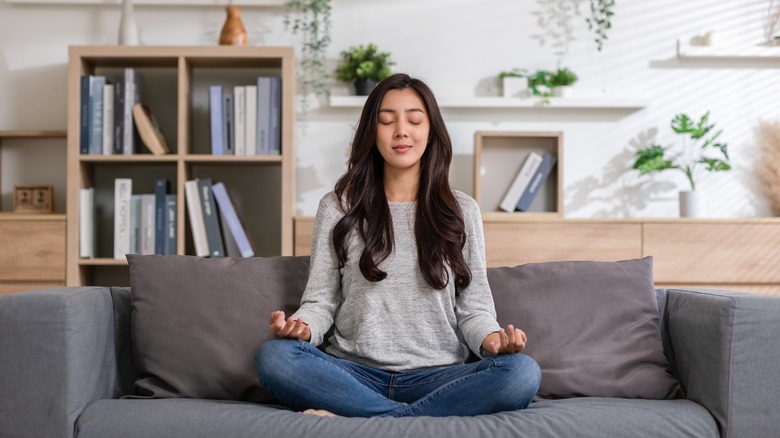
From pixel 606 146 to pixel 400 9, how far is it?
110cm

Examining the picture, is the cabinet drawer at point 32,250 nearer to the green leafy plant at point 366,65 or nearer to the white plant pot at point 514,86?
the green leafy plant at point 366,65

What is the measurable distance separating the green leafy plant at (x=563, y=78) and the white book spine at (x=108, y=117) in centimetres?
185

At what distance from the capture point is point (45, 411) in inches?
67.2

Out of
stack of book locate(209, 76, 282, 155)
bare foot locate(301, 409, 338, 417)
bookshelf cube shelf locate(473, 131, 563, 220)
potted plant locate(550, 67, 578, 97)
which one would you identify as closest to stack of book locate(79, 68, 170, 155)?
stack of book locate(209, 76, 282, 155)

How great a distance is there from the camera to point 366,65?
356 centimetres

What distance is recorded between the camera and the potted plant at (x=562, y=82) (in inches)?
143

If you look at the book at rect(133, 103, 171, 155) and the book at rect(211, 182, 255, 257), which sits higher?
the book at rect(133, 103, 171, 155)

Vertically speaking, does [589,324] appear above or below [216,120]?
below

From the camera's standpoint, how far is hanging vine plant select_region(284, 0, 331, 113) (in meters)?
3.66

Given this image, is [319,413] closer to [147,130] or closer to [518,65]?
[147,130]

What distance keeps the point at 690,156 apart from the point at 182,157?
86.3 inches

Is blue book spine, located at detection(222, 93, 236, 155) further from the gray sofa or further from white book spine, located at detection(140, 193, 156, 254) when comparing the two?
the gray sofa

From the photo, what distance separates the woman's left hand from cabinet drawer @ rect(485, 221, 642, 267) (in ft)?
4.87

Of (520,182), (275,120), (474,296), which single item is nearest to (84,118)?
(275,120)
